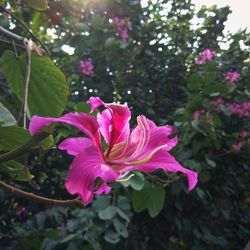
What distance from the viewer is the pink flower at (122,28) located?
2.74 m

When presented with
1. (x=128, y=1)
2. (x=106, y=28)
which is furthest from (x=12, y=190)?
(x=128, y=1)

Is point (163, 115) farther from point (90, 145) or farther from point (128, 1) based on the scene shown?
point (90, 145)

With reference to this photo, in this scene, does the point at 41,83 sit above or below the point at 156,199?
above

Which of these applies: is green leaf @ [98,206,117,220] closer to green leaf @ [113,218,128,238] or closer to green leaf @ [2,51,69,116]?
green leaf @ [113,218,128,238]

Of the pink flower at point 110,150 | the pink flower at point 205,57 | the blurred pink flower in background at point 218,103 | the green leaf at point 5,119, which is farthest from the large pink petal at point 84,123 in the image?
the pink flower at point 205,57

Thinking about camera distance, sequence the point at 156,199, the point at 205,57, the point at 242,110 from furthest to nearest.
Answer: the point at 205,57 → the point at 242,110 → the point at 156,199

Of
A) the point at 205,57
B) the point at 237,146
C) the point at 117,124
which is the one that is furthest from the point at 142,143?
the point at 205,57

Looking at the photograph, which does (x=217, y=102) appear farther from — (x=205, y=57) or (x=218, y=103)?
(x=205, y=57)

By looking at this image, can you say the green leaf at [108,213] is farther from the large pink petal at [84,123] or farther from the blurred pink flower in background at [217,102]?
the large pink petal at [84,123]

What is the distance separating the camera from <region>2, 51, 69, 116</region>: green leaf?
0.61 metres

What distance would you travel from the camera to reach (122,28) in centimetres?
277

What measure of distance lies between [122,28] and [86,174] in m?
2.52

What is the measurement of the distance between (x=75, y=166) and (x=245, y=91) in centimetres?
263

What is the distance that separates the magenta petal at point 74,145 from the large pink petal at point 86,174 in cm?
3
